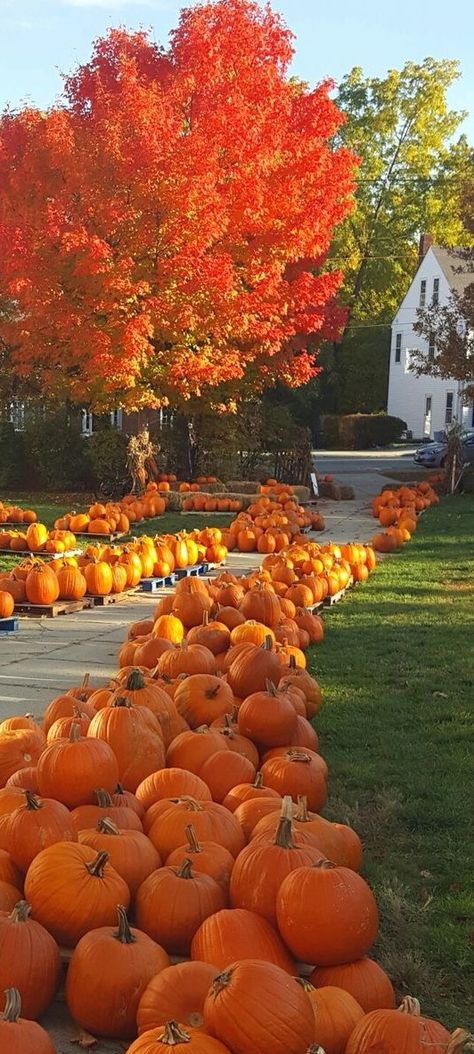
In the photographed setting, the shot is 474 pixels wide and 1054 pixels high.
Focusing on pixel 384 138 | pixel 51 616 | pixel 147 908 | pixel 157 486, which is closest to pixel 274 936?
pixel 147 908

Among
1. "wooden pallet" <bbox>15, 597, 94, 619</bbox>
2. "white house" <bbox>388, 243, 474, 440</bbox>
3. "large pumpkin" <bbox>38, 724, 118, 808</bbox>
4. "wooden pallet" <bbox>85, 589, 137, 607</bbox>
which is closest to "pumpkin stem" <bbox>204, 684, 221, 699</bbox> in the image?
"large pumpkin" <bbox>38, 724, 118, 808</bbox>

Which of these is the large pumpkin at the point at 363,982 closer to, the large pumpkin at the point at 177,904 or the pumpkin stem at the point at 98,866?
the large pumpkin at the point at 177,904

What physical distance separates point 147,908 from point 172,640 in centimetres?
313

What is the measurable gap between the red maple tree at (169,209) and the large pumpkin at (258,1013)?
12.7m

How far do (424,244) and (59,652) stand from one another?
4679 cm


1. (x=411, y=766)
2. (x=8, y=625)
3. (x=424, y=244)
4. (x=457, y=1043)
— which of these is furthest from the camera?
(x=424, y=244)

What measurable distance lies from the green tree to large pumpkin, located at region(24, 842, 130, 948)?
41327 millimetres

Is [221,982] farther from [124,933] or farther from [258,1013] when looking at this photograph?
[124,933]

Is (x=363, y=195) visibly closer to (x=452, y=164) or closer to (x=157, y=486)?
(x=452, y=164)

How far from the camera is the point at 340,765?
439 centimetres

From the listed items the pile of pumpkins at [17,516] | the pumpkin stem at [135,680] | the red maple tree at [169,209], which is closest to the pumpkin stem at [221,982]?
the pumpkin stem at [135,680]

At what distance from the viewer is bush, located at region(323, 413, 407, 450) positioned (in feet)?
140

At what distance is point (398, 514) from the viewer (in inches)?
559

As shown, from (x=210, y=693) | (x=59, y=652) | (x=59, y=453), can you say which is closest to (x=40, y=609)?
(x=59, y=652)
